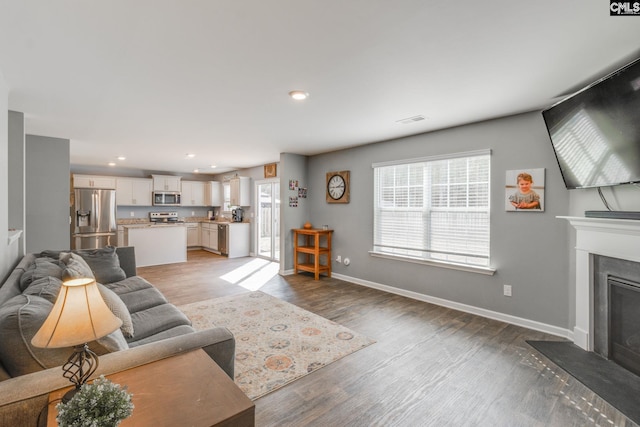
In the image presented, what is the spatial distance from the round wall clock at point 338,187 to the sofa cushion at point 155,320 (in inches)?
133

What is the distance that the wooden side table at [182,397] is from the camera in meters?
0.97

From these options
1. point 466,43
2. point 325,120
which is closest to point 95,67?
point 325,120

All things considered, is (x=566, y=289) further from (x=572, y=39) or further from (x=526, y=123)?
(x=572, y=39)

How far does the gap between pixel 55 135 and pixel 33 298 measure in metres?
4.00

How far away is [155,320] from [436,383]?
2.20 metres

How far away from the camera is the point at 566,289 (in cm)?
297

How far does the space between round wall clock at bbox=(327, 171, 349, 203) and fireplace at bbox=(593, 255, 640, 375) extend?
335 centimetres

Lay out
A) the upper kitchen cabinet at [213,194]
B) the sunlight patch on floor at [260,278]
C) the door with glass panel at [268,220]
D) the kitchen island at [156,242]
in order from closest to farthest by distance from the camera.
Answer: the sunlight patch on floor at [260,278] < the kitchen island at [156,242] < the door with glass panel at [268,220] < the upper kitchen cabinet at [213,194]

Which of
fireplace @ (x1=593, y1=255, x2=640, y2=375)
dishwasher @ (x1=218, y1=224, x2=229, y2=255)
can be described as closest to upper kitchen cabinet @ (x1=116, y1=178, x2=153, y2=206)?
dishwasher @ (x1=218, y1=224, x2=229, y2=255)

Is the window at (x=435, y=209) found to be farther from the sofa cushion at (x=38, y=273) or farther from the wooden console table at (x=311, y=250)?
the sofa cushion at (x=38, y=273)

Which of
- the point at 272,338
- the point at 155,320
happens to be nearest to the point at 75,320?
the point at 155,320

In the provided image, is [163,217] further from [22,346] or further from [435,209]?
[22,346]

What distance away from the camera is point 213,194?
29.1 feet

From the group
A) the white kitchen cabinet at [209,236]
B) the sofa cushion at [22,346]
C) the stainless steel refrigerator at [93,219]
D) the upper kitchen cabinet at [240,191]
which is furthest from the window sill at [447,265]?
the stainless steel refrigerator at [93,219]
